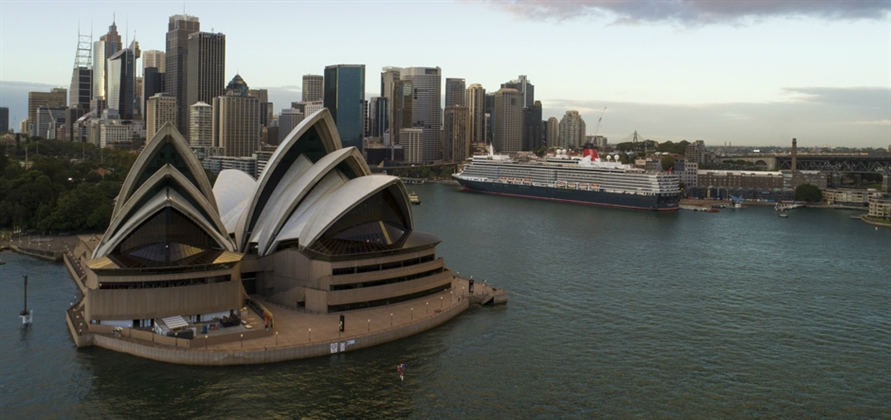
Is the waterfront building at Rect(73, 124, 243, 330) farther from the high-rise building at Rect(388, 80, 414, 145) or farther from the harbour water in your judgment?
the high-rise building at Rect(388, 80, 414, 145)

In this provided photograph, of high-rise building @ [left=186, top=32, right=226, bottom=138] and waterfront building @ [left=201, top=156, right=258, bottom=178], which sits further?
high-rise building @ [left=186, top=32, right=226, bottom=138]

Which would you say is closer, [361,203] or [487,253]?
[361,203]

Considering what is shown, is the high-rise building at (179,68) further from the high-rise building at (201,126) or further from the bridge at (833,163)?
the bridge at (833,163)

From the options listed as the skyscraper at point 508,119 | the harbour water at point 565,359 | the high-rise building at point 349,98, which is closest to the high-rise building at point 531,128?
the skyscraper at point 508,119

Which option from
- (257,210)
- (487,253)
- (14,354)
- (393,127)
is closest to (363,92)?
(393,127)

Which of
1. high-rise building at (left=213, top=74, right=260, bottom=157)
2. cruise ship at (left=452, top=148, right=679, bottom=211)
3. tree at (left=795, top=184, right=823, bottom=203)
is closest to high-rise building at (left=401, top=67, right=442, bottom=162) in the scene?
high-rise building at (left=213, top=74, right=260, bottom=157)

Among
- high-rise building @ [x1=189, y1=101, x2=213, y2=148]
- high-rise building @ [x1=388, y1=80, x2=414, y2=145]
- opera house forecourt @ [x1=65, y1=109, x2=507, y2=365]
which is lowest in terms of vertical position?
opera house forecourt @ [x1=65, y1=109, x2=507, y2=365]

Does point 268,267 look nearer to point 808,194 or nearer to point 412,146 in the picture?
point 808,194

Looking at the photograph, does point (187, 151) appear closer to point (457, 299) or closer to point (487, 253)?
point (457, 299)
